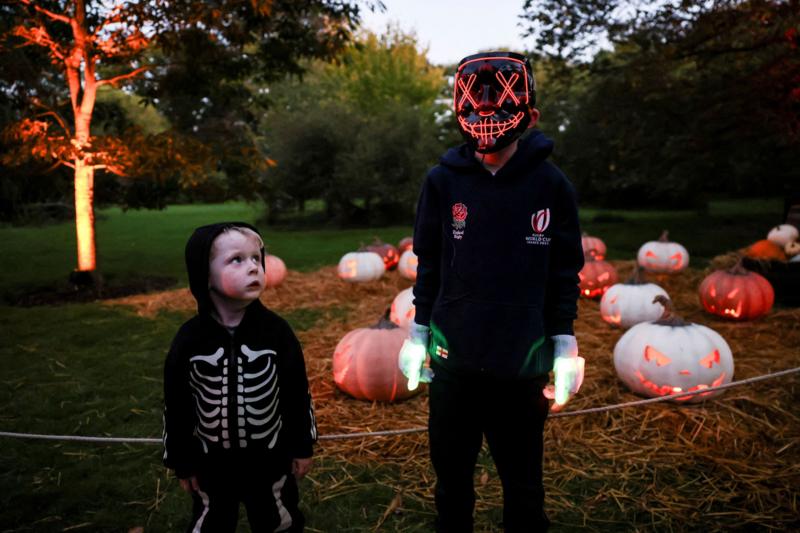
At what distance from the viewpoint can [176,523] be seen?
10.5 ft

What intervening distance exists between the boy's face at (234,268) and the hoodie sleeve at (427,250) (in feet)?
2.33

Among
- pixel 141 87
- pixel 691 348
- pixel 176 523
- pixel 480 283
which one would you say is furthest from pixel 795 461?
pixel 141 87

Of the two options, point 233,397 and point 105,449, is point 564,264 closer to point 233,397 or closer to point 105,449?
point 233,397

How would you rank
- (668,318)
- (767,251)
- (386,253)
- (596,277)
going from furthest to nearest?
(386,253) → (767,251) → (596,277) → (668,318)

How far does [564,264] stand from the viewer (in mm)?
2354

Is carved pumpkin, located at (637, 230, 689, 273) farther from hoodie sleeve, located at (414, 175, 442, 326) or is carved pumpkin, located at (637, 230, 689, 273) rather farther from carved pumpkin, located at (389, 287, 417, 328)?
hoodie sleeve, located at (414, 175, 442, 326)

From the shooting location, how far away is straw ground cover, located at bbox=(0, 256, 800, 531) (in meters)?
3.25

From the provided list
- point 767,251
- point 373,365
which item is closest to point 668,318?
point 373,365

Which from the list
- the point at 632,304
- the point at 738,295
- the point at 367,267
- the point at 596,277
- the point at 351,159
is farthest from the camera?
the point at 351,159

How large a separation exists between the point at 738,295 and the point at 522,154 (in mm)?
5854

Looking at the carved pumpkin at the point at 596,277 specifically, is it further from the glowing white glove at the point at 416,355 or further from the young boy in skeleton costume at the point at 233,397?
the young boy in skeleton costume at the point at 233,397

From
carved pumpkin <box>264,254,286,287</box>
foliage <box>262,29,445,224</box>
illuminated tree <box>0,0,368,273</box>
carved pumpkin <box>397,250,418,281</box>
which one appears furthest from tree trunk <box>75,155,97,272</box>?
foliage <box>262,29,445,224</box>

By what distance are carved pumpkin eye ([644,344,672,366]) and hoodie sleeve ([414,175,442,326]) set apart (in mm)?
2850

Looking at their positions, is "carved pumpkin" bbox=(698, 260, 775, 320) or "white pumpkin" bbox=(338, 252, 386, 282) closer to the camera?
"carved pumpkin" bbox=(698, 260, 775, 320)
